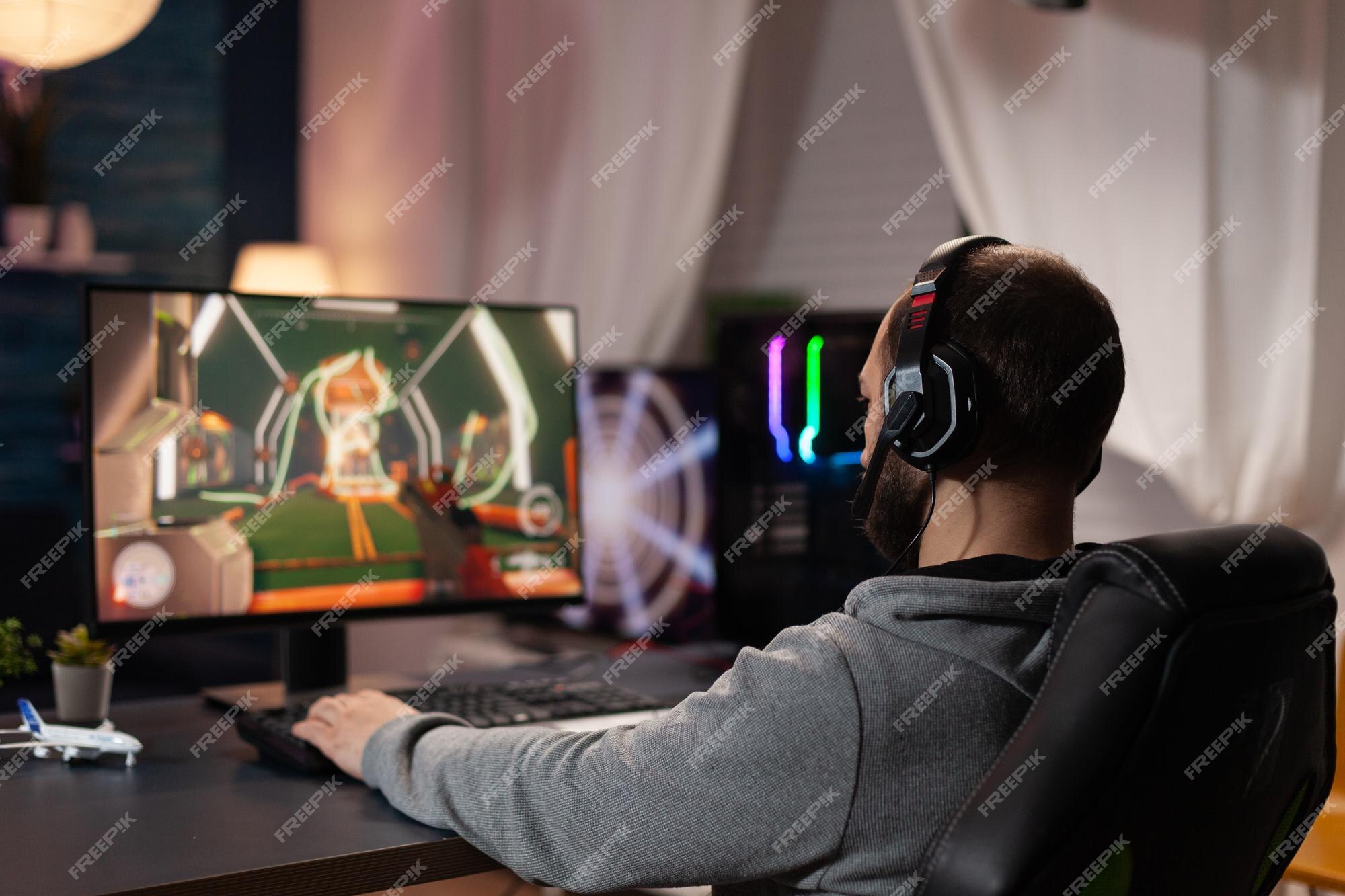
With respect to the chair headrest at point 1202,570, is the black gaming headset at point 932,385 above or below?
above

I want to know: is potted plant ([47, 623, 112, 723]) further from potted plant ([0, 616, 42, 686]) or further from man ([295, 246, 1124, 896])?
man ([295, 246, 1124, 896])

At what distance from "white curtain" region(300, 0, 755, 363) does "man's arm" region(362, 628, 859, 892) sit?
6.28 ft

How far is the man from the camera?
0.85 meters

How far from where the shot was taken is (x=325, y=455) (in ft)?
4.87

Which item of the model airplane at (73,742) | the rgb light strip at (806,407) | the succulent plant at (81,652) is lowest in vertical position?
the model airplane at (73,742)

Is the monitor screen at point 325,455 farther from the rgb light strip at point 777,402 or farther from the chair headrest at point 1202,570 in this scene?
the chair headrest at point 1202,570

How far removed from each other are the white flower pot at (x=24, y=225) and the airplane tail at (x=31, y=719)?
126 inches

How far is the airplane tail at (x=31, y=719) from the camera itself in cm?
125

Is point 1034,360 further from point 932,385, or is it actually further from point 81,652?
point 81,652

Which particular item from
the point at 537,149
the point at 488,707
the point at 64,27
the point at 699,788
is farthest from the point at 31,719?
the point at 537,149

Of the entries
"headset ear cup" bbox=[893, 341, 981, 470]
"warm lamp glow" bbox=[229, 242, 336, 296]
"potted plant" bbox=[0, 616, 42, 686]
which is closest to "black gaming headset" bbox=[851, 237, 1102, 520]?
"headset ear cup" bbox=[893, 341, 981, 470]

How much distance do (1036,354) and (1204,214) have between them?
42.6 inches

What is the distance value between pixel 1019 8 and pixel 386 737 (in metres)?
1.63

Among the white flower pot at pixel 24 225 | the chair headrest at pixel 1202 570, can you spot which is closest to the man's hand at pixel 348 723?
the chair headrest at pixel 1202 570
